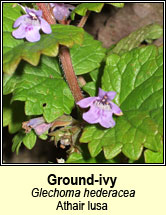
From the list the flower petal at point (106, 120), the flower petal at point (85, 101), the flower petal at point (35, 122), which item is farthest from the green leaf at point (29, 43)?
the flower petal at point (35, 122)

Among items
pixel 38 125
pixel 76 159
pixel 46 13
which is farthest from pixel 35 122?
pixel 46 13

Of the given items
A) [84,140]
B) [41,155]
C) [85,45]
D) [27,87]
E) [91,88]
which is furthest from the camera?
[41,155]

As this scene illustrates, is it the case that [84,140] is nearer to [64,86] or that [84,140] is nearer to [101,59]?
[64,86]

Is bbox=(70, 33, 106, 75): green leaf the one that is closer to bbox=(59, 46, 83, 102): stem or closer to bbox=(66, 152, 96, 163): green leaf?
bbox=(59, 46, 83, 102): stem

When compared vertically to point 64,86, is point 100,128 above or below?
below

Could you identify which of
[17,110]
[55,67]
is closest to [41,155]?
[17,110]
